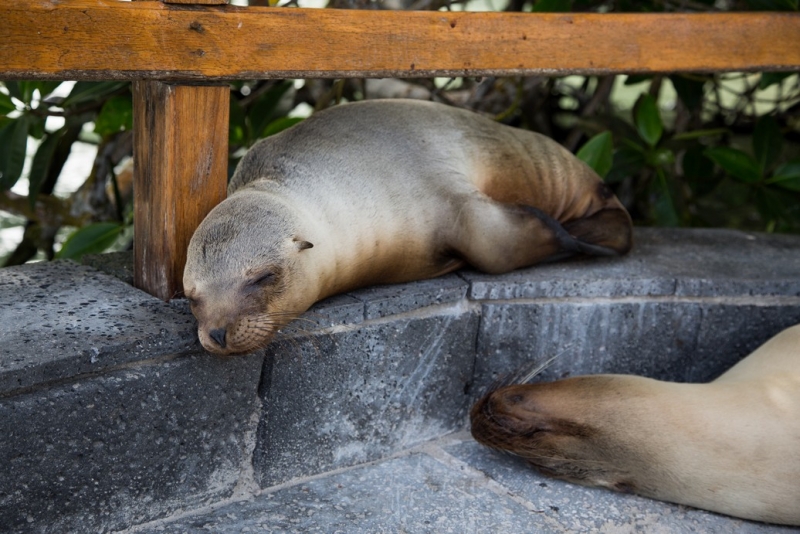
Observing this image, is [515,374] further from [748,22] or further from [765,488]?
A: [748,22]

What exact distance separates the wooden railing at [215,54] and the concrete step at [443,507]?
0.62m

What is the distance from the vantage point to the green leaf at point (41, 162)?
3484 mm

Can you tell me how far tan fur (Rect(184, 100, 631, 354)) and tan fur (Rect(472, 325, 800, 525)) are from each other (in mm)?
483

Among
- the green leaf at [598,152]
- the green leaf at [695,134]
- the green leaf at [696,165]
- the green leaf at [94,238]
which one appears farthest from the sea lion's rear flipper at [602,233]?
the green leaf at [94,238]

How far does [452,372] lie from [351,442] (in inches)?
15.4

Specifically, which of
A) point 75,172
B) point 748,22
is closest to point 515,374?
point 748,22

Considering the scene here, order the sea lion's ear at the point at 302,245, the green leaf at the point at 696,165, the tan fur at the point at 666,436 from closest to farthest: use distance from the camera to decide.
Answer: the sea lion's ear at the point at 302,245 < the tan fur at the point at 666,436 < the green leaf at the point at 696,165

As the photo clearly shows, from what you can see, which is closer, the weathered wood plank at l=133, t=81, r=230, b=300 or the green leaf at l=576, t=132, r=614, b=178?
the weathered wood plank at l=133, t=81, r=230, b=300

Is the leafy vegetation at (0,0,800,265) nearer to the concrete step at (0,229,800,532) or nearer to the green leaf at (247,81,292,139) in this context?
the green leaf at (247,81,292,139)

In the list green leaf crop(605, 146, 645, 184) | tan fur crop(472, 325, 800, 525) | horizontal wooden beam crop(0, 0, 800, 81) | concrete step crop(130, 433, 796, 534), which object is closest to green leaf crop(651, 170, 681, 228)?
green leaf crop(605, 146, 645, 184)

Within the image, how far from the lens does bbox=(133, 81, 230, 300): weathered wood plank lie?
244 centimetres

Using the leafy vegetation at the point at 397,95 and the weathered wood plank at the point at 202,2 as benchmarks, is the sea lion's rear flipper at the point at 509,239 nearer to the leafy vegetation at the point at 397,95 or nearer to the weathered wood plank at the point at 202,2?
the leafy vegetation at the point at 397,95

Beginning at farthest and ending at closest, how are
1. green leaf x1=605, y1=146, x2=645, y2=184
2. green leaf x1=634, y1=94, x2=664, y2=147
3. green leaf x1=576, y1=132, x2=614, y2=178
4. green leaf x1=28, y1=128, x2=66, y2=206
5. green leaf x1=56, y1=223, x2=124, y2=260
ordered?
green leaf x1=605, y1=146, x2=645, y2=184 < green leaf x1=634, y1=94, x2=664, y2=147 < green leaf x1=576, y1=132, x2=614, y2=178 < green leaf x1=28, y1=128, x2=66, y2=206 < green leaf x1=56, y1=223, x2=124, y2=260

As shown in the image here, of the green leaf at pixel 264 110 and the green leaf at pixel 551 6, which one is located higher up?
the green leaf at pixel 551 6
